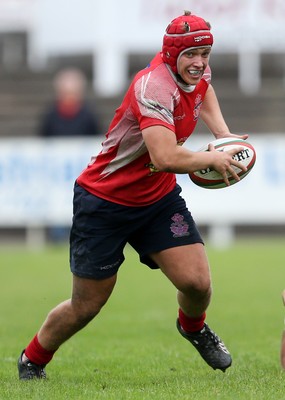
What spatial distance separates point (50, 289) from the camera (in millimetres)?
12172

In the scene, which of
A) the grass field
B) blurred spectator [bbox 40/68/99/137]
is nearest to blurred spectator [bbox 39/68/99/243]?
blurred spectator [bbox 40/68/99/137]

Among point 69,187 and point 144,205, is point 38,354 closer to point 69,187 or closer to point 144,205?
point 144,205

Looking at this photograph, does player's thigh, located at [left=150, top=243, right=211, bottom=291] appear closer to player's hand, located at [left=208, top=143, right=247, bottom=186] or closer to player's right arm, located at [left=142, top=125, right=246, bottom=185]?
player's hand, located at [left=208, top=143, right=247, bottom=186]

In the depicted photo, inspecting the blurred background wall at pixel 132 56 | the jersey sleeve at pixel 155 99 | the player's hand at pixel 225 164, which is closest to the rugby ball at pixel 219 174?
the player's hand at pixel 225 164

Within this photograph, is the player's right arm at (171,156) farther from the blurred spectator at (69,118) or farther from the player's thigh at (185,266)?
the blurred spectator at (69,118)

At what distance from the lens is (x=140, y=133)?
6.55m

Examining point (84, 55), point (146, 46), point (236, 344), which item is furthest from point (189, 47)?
point (84, 55)

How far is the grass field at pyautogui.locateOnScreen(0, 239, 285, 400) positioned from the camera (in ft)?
21.0

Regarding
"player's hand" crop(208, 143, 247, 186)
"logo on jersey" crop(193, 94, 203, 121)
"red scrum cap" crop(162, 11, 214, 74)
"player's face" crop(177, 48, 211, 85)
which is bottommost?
"player's hand" crop(208, 143, 247, 186)

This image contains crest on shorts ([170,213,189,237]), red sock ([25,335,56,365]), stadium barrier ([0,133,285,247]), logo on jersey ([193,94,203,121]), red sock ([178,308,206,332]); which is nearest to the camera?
logo on jersey ([193,94,203,121])

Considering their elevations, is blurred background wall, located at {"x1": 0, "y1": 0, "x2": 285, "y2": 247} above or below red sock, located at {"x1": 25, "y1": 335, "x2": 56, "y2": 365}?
below

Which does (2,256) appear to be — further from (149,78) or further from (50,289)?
(149,78)

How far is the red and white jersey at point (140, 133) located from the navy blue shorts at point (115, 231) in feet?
0.19

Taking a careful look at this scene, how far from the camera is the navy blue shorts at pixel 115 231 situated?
670 centimetres
